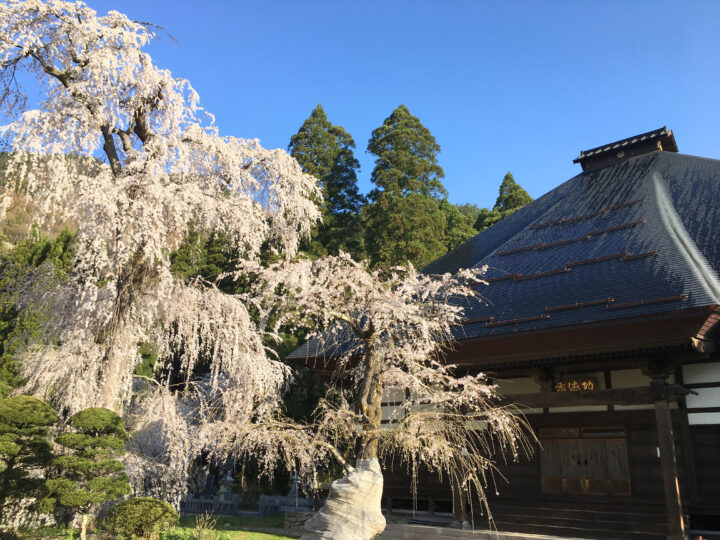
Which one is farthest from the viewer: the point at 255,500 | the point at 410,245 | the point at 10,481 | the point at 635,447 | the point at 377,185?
the point at 377,185

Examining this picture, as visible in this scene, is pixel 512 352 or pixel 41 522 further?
pixel 512 352

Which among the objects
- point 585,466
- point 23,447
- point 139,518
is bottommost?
point 139,518

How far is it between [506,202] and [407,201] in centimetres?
885

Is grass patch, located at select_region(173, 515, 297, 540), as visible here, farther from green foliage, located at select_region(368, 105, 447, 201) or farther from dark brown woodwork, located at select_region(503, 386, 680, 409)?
green foliage, located at select_region(368, 105, 447, 201)

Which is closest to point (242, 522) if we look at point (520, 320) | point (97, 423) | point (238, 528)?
point (238, 528)

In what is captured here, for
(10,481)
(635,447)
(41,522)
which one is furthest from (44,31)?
(635,447)

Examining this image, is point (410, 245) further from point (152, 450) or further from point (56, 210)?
point (56, 210)

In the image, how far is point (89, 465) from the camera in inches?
317

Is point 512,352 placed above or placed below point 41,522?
above

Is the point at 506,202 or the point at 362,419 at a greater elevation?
the point at 506,202

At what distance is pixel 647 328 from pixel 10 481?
1031 cm

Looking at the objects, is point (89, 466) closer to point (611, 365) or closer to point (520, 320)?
point (520, 320)

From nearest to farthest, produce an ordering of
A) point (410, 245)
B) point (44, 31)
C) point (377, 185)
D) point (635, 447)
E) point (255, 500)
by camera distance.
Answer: point (44, 31)
point (635, 447)
point (255, 500)
point (410, 245)
point (377, 185)

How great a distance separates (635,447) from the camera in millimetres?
9906
